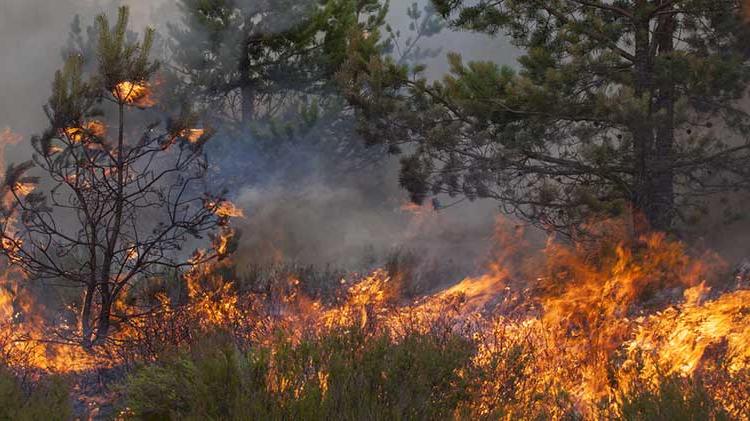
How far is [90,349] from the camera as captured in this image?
7797 mm

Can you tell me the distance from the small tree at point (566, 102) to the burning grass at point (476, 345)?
0.82 m

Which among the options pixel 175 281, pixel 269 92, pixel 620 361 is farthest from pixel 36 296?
pixel 620 361

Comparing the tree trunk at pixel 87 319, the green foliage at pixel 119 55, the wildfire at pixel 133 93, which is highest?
the green foliage at pixel 119 55

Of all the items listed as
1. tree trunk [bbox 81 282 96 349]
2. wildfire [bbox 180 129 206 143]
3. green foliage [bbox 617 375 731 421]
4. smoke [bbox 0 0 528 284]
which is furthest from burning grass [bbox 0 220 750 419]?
smoke [bbox 0 0 528 284]

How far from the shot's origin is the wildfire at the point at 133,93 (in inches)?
312

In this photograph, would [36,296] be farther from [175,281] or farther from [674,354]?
[674,354]

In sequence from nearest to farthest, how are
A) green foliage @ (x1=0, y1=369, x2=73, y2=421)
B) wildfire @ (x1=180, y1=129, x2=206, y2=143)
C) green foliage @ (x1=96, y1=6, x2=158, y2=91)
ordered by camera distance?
green foliage @ (x1=0, y1=369, x2=73, y2=421) < green foliage @ (x1=96, y1=6, x2=158, y2=91) < wildfire @ (x1=180, y1=129, x2=206, y2=143)

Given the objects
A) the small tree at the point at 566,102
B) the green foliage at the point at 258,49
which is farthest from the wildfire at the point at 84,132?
the green foliage at the point at 258,49

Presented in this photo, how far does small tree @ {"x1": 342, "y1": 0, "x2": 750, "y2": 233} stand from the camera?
8.06m

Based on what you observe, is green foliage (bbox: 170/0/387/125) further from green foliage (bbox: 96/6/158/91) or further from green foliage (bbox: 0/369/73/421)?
green foliage (bbox: 0/369/73/421)

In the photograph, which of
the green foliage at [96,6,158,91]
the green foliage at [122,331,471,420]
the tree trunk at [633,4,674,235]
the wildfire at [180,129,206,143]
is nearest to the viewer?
the green foliage at [122,331,471,420]

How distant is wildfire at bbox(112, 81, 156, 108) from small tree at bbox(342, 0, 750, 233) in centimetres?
220

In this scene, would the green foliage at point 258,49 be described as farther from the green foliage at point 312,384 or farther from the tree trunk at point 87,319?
the green foliage at point 312,384

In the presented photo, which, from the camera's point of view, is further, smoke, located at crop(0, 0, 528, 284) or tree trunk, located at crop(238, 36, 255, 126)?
tree trunk, located at crop(238, 36, 255, 126)
